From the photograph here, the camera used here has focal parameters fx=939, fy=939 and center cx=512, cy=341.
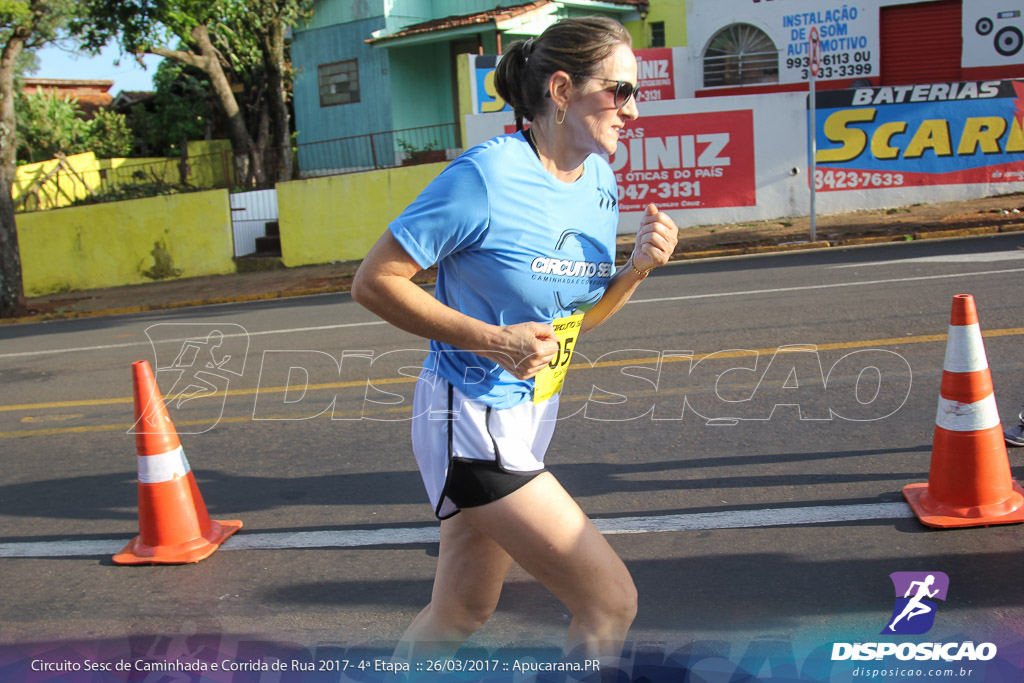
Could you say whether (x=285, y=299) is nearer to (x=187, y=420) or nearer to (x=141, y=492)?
(x=187, y=420)

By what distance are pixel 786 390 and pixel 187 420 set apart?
14.4ft

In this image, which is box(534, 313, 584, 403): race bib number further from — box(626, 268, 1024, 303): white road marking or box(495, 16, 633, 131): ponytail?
box(626, 268, 1024, 303): white road marking

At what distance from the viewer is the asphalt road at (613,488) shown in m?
3.54

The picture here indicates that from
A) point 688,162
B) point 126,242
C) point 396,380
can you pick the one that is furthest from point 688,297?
point 126,242

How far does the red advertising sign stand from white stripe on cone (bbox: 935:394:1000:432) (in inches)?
807

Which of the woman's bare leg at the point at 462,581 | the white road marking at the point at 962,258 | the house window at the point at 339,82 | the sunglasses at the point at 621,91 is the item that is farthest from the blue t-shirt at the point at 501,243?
the house window at the point at 339,82

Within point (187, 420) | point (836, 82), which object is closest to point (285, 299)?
point (187, 420)

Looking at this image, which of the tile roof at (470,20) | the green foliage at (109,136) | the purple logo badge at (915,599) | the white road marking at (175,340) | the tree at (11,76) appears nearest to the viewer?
the purple logo badge at (915,599)

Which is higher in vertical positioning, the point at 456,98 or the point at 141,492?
the point at 456,98

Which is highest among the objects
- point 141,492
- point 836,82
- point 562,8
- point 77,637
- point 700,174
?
point 562,8

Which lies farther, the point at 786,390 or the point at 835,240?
the point at 835,240

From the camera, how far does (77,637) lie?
372 cm

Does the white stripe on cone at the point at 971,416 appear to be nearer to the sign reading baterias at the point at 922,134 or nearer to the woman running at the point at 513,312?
the woman running at the point at 513,312

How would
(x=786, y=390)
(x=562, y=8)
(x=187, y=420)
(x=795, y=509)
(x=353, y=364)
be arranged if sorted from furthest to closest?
(x=562, y=8) → (x=353, y=364) → (x=187, y=420) → (x=786, y=390) → (x=795, y=509)
